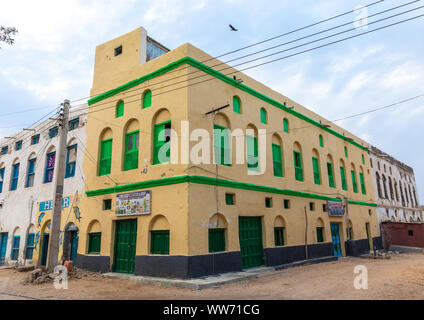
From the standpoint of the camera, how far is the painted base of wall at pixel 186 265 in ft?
37.3

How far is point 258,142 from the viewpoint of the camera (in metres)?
16.6

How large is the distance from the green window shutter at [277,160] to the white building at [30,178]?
11.2 meters

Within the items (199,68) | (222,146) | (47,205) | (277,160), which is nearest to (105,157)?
(47,205)

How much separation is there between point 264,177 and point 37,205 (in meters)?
14.7

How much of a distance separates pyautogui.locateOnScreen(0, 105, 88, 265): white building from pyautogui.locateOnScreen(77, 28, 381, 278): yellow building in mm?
1533

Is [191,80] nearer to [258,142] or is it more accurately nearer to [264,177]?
[258,142]

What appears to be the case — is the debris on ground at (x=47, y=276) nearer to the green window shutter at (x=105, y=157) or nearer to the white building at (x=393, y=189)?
the green window shutter at (x=105, y=157)

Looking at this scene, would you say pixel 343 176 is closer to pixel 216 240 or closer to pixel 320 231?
pixel 320 231

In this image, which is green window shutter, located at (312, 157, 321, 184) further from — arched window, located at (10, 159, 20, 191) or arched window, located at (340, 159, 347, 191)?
arched window, located at (10, 159, 20, 191)

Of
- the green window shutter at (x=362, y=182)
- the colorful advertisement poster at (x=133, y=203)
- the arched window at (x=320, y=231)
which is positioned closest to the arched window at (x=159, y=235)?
the colorful advertisement poster at (x=133, y=203)

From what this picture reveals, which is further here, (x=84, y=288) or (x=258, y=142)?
(x=258, y=142)

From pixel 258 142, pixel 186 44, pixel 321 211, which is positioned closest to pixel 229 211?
pixel 258 142

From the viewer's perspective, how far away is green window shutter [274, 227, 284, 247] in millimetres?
16522

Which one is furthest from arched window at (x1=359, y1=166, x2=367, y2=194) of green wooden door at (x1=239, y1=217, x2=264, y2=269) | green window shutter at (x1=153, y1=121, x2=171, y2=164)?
green window shutter at (x1=153, y1=121, x2=171, y2=164)
